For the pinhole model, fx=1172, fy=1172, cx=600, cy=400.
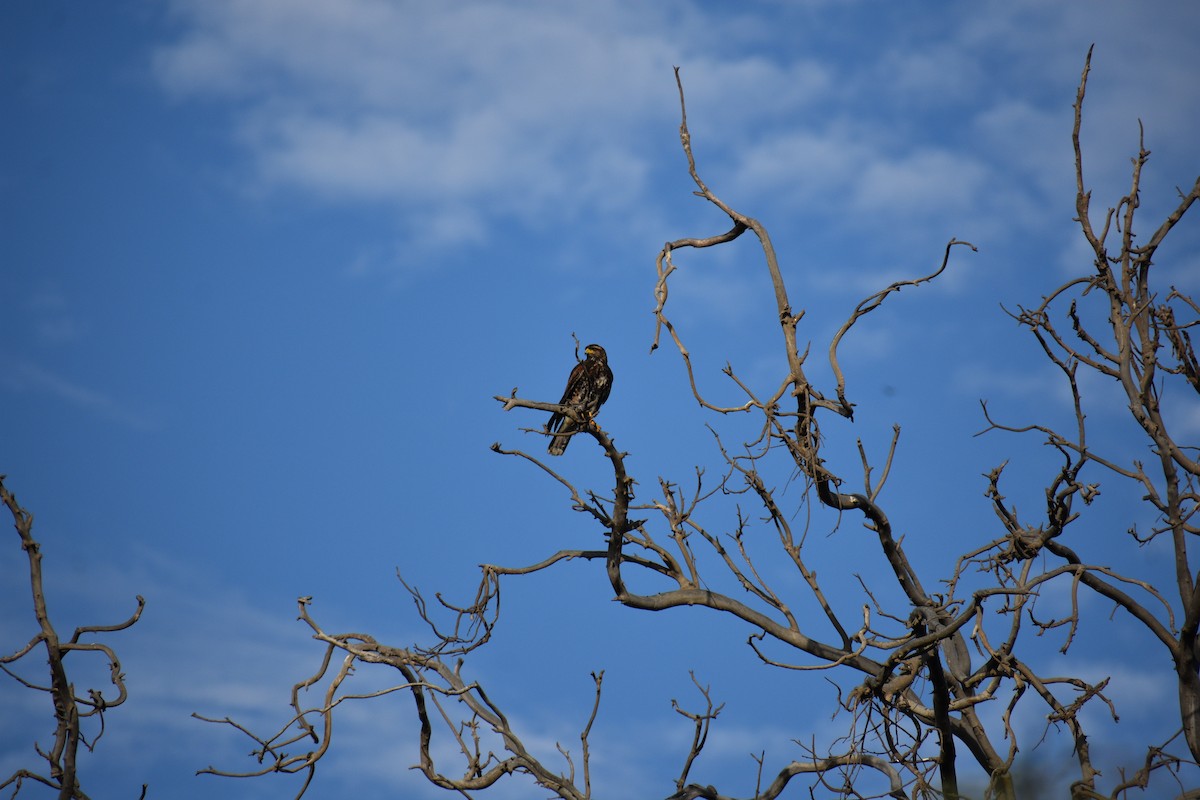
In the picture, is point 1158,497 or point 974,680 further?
point 1158,497

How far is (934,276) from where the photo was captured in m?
5.75

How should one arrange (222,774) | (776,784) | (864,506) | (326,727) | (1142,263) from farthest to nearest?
(1142,263), (776,784), (864,506), (326,727), (222,774)

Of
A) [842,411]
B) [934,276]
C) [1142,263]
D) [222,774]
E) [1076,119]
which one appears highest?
[1076,119]

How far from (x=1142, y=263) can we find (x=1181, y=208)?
1.27 feet

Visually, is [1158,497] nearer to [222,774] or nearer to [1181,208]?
[1181,208]

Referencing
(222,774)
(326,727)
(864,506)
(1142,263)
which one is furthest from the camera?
(1142,263)

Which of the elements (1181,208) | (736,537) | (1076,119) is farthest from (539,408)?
(1181,208)

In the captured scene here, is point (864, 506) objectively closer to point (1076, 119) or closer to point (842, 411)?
point (842, 411)

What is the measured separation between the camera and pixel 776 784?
6191 mm

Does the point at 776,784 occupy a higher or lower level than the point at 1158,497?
lower

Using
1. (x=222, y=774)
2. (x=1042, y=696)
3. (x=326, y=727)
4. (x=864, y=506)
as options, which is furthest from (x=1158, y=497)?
(x=222, y=774)

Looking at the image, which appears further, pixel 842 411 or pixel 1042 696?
pixel 1042 696

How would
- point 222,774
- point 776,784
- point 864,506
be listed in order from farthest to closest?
Answer: 1. point 776,784
2. point 864,506
3. point 222,774

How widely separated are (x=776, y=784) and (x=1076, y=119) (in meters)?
3.95
